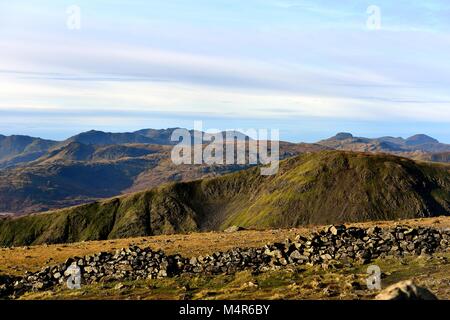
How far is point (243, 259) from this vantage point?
40.2 m

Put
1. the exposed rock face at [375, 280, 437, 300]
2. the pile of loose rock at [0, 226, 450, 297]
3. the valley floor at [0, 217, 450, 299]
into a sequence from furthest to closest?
the pile of loose rock at [0, 226, 450, 297] → the valley floor at [0, 217, 450, 299] → the exposed rock face at [375, 280, 437, 300]

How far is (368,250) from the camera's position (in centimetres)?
4084

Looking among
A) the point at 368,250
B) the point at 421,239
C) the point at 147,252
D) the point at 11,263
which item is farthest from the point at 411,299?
the point at 11,263

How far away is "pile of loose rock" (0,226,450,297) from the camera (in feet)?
127

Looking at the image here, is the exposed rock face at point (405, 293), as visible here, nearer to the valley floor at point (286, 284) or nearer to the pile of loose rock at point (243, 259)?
the valley floor at point (286, 284)

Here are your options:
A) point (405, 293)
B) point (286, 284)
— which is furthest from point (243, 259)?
point (405, 293)

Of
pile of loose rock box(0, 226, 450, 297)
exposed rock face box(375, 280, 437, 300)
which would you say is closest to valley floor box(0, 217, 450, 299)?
pile of loose rock box(0, 226, 450, 297)

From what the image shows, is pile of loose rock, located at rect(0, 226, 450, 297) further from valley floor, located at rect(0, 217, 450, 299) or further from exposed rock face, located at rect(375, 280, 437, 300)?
exposed rock face, located at rect(375, 280, 437, 300)

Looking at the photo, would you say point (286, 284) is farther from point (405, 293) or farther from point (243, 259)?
point (405, 293)

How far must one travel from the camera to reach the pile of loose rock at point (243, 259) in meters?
38.6

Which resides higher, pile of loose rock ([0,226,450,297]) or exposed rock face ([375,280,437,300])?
exposed rock face ([375,280,437,300])

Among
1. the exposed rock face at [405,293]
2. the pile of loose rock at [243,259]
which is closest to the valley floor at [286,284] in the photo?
the pile of loose rock at [243,259]

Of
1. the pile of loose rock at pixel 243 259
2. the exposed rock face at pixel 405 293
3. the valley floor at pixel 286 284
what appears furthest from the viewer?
the pile of loose rock at pixel 243 259

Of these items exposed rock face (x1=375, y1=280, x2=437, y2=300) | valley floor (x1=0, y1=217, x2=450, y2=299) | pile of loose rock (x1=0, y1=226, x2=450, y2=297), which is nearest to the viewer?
exposed rock face (x1=375, y1=280, x2=437, y2=300)
